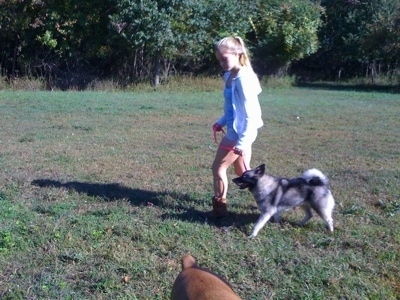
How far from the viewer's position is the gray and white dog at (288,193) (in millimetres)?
6268

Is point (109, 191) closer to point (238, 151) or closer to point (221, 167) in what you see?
point (221, 167)

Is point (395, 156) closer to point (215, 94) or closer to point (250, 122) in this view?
point (250, 122)

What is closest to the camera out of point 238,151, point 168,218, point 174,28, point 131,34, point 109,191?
point 238,151

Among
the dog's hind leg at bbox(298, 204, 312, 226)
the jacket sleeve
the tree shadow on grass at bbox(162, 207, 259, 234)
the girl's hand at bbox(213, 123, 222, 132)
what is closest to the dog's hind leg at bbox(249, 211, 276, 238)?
the tree shadow on grass at bbox(162, 207, 259, 234)

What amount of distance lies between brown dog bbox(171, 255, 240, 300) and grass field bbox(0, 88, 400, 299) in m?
1.65

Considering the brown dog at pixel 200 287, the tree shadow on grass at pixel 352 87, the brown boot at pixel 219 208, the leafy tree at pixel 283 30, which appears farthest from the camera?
the leafy tree at pixel 283 30

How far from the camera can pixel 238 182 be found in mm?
6410

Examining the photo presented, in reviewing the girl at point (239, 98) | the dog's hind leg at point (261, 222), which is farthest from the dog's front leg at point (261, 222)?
the girl at point (239, 98)

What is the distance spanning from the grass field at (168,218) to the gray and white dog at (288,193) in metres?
0.20

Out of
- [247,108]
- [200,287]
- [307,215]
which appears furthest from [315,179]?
[200,287]

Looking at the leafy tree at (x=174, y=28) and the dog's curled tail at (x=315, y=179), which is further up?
the leafy tree at (x=174, y=28)

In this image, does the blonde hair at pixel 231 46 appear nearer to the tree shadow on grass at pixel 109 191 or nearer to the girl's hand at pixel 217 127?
the girl's hand at pixel 217 127

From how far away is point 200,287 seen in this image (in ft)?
9.55

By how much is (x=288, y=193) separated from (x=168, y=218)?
1.17 meters
